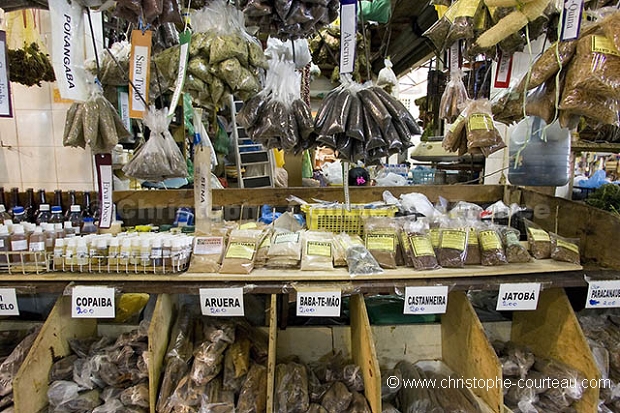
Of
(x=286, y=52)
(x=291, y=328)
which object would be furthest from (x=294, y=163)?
(x=291, y=328)

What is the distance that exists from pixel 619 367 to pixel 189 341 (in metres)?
1.77

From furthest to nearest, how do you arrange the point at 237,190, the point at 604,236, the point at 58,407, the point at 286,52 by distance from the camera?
the point at 237,190, the point at 286,52, the point at 604,236, the point at 58,407

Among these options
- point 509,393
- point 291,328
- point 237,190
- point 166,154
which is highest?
point 166,154

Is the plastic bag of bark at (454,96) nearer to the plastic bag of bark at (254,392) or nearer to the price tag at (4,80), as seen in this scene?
the plastic bag of bark at (254,392)

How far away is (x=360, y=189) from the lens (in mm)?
2148

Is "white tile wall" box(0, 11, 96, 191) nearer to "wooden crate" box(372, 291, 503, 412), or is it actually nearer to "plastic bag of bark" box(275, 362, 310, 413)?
"plastic bag of bark" box(275, 362, 310, 413)

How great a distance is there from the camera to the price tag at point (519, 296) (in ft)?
4.21

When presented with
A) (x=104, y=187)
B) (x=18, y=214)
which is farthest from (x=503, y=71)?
(x=18, y=214)

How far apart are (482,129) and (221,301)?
45.2 inches

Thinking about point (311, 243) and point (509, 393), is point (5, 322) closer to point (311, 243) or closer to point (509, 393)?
point (311, 243)

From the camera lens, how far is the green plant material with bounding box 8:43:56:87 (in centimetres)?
185

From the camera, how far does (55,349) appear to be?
137cm

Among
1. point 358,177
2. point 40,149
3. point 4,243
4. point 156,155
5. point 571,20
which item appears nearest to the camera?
point 571,20

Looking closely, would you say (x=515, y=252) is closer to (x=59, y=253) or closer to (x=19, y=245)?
(x=59, y=253)
